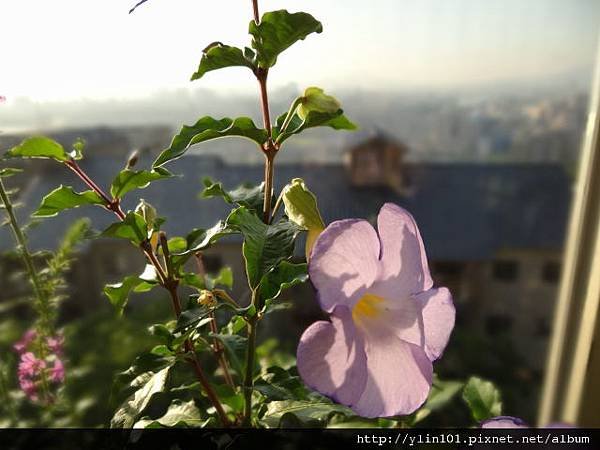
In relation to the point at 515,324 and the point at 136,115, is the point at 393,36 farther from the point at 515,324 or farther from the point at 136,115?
the point at 515,324

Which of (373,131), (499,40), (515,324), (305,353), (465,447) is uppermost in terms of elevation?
(499,40)

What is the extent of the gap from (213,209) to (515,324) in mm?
739

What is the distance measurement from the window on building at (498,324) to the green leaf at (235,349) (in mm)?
823

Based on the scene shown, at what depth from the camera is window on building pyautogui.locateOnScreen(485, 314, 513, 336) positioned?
1.15 metres

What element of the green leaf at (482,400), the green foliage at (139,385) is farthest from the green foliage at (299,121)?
the green leaf at (482,400)

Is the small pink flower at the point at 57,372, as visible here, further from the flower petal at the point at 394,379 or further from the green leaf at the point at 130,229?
the flower petal at the point at 394,379

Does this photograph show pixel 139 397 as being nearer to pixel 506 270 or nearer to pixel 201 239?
pixel 201 239

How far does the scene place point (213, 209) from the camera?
760 millimetres

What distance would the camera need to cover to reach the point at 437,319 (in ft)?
1.43

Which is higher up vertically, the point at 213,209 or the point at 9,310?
the point at 213,209

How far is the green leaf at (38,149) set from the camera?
0.40 metres

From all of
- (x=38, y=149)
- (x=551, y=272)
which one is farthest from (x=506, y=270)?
(x=38, y=149)

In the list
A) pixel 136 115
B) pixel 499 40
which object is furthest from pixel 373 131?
pixel 136 115

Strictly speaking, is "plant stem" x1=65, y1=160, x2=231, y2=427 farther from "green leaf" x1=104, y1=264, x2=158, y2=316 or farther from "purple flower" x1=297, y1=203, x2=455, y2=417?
"purple flower" x1=297, y1=203, x2=455, y2=417
